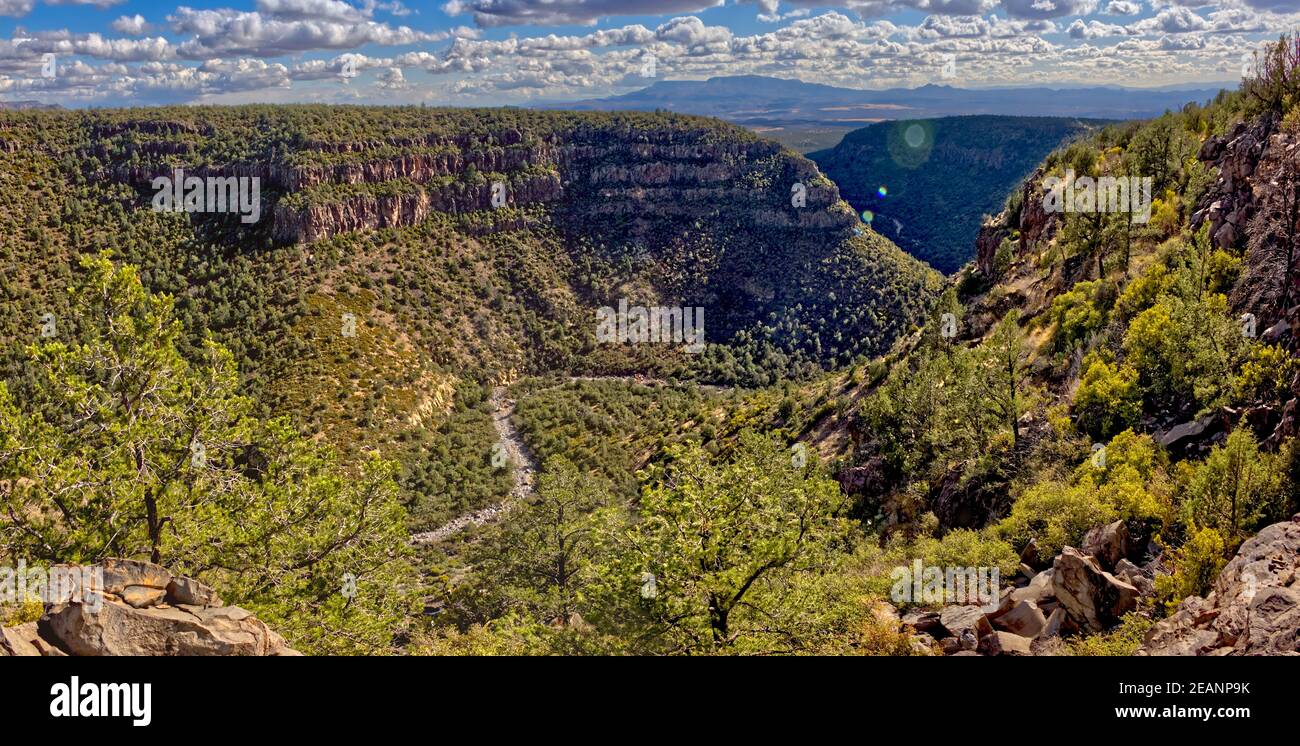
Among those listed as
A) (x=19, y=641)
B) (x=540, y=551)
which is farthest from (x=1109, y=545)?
(x=540, y=551)

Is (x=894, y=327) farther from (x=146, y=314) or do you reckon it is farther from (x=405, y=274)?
(x=146, y=314)

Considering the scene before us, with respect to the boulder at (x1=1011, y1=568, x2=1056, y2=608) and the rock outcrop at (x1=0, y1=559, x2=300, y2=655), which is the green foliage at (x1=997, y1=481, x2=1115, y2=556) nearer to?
the boulder at (x1=1011, y1=568, x2=1056, y2=608)

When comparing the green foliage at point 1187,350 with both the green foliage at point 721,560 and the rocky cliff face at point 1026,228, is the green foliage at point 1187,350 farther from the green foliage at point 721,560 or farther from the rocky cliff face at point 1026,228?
the rocky cliff face at point 1026,228

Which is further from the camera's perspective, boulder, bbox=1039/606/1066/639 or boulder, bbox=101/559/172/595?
boulder, bbox=1039/606/1066/639
